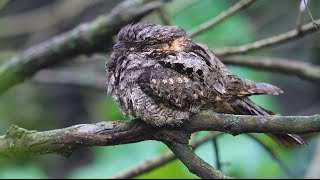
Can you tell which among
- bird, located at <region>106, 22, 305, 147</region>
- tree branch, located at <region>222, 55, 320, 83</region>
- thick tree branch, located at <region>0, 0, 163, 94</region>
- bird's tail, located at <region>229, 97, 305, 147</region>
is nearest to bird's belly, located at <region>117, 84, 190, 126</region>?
bird, located at <region>106, 22, 305, 147</region>

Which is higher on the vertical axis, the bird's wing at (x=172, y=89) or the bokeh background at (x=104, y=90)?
the bokeh background at (x=104, y=90)

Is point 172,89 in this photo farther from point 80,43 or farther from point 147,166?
point 80,43

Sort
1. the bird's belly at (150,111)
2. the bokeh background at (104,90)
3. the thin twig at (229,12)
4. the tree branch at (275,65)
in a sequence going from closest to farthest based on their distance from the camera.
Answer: the bird's belly at (150,111) → the thin twig at (229,12) → the tree branch at (275,65) → the bokeh background at (104,90)

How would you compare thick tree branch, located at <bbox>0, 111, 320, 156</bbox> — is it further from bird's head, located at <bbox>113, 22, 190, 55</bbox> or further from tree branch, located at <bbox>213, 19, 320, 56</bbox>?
tree branch, located at <bbox>213, 19, 320, 56</bbox>

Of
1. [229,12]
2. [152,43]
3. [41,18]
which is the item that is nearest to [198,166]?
[152,43]

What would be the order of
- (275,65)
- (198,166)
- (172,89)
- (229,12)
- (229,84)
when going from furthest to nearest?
(275,65)
(229,12)
(229,84)
(172,89)
(198,166)

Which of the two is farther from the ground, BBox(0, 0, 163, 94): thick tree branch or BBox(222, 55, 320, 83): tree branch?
BBox(0, 0, 163, 94): thick tree branch

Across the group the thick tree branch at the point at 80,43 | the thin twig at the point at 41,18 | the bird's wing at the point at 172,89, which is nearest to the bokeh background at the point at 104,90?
the thin twig at the point at 41,18

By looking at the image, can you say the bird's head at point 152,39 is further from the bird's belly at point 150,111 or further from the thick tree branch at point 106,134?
the thick tree branch at point 106,134
